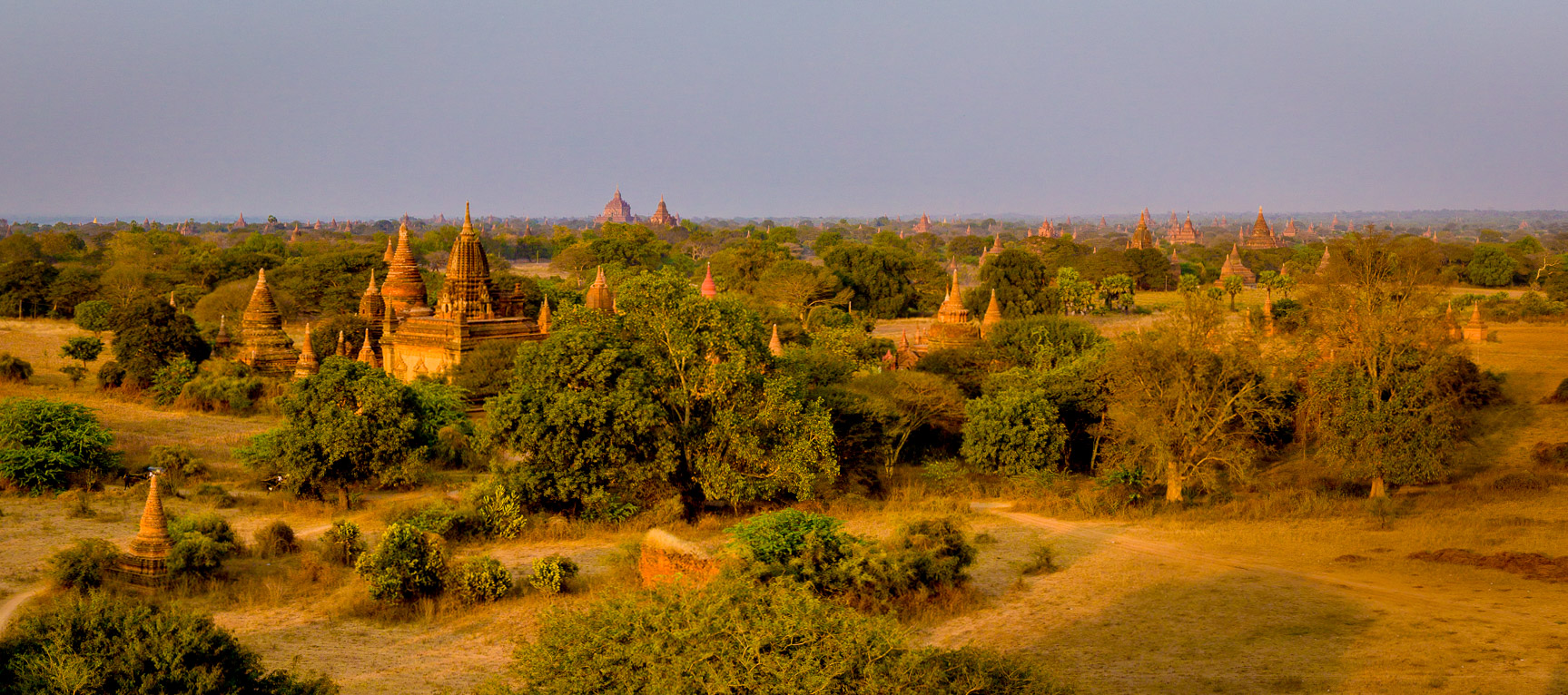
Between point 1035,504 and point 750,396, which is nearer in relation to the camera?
point 750,396

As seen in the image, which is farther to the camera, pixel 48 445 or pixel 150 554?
pixel 48 445

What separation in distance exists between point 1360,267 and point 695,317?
40.4 ft

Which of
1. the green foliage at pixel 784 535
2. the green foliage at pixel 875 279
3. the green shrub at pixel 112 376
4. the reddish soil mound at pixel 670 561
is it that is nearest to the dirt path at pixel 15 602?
the reddish soil mound at pixel 670 561

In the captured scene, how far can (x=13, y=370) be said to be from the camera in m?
34.0

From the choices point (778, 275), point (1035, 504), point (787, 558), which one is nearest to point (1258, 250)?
point (778, 275)

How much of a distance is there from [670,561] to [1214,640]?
5.96m

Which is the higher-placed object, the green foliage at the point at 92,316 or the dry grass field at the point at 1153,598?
the green foliage at the point at 92,316

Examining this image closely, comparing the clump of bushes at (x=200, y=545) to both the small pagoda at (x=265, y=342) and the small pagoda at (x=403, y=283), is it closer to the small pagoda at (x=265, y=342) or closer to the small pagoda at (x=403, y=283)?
the small pagoda at (x=265, y=342)

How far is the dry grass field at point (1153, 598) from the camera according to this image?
12.8 metres

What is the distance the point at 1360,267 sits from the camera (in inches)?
928

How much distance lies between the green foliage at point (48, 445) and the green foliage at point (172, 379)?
880cm

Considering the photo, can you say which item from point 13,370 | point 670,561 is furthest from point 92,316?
point 670,561

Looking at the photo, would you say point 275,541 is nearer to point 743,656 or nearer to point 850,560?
point 850,560

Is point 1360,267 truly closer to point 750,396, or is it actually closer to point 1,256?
point 750,396
